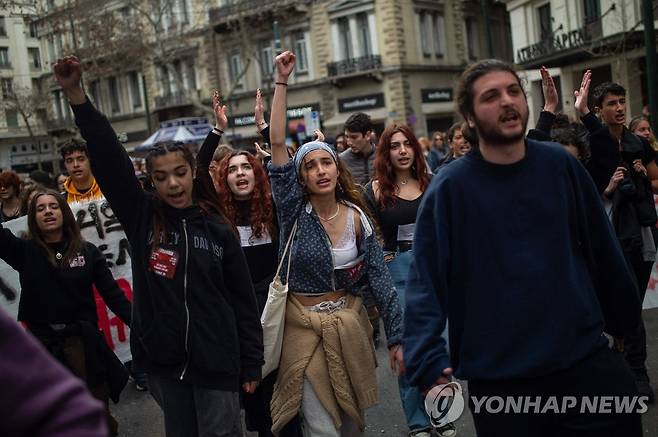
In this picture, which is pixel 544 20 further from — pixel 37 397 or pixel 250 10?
pixel 37 397

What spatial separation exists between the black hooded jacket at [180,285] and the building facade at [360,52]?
1238 inches

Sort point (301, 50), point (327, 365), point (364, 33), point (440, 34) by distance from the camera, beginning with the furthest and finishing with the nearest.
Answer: point (301, 50), point (440, 34), point (364, 33), point (327, 365)

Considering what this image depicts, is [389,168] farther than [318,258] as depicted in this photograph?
Yes

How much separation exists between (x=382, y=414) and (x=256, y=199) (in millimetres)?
1888

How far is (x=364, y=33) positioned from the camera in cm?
3688

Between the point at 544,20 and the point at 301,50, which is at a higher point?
the point at 301,50

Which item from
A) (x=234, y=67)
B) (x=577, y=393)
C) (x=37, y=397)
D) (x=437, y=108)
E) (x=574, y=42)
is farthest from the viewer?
(x=234, y=67)

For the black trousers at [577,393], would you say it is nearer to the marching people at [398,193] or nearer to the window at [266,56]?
the marching people at [398,193]

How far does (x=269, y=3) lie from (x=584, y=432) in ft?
124

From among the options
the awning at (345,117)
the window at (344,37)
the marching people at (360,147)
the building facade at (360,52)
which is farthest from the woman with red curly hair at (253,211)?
the window at (344,37)

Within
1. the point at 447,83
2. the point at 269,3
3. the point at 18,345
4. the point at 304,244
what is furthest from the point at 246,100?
the point at 18,345

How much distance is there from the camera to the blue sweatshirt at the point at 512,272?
8.86 ft

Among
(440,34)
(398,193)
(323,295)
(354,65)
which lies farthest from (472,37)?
(323,295)

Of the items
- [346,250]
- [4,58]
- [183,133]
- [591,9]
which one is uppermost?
[4,58]
